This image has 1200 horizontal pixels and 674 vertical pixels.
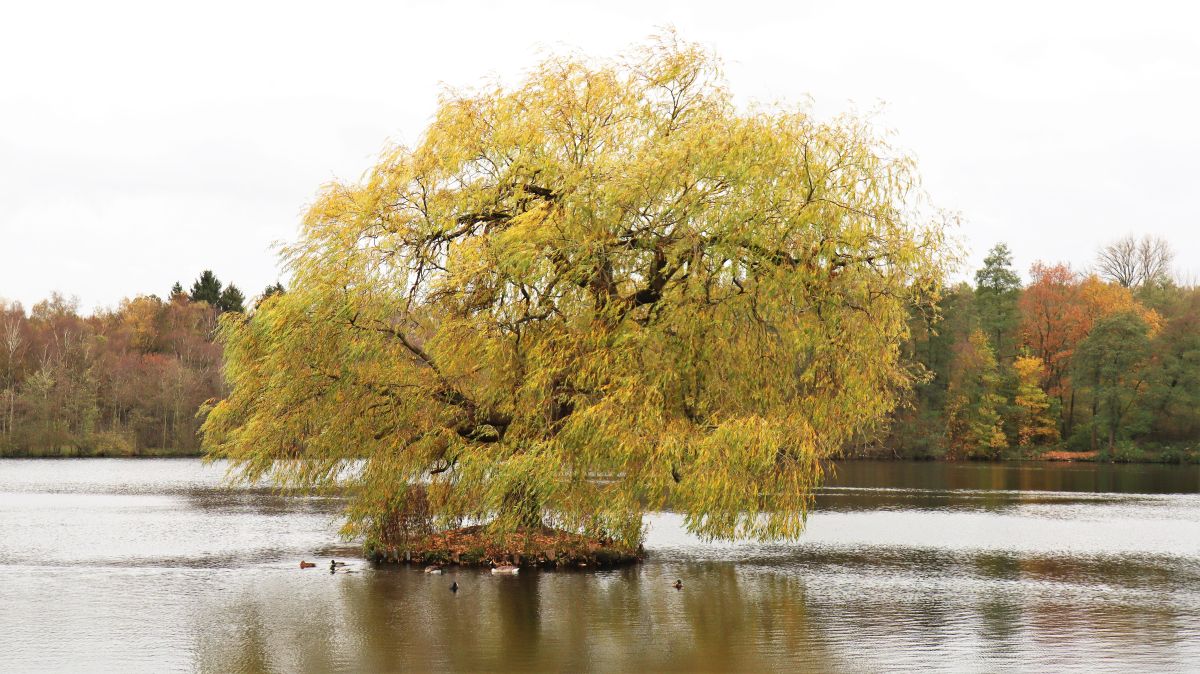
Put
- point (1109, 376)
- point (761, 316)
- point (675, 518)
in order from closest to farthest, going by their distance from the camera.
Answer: point (761, 316) < point (675, 518) < point (1109, 376)

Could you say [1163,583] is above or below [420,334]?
below

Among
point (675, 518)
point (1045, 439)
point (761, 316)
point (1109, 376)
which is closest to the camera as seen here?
point (761, 316)

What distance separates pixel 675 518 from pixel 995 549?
11564 millimetres

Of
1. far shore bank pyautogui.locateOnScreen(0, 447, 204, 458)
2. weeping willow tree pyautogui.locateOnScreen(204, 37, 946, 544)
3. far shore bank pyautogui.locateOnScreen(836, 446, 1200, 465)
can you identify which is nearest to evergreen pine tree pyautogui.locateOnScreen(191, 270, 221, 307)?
far shore bank pyautogui.locateOnScreen(0, 447, 204, 458)

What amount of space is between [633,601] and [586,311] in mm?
7124

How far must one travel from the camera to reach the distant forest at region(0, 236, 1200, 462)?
82.1m

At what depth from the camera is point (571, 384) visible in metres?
26.3

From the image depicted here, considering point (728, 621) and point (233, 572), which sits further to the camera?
point (233, 572)

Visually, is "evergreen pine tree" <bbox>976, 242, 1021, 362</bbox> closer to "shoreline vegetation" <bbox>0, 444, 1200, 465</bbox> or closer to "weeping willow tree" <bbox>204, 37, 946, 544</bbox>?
"shoreline vegetation" <bbox>0, 444, 1200, 465</bbox>

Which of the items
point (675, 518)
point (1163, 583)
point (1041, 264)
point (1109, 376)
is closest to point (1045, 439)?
point (1109, 376)

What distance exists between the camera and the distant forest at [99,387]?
278 feet

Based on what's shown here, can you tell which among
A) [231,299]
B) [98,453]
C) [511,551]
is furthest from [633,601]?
[231,299]

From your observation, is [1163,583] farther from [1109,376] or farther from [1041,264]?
[1041,264]

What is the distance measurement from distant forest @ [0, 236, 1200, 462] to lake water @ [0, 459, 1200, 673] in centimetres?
4582
